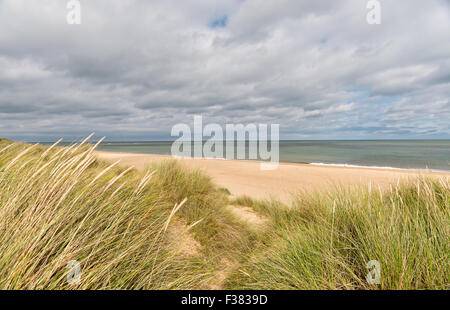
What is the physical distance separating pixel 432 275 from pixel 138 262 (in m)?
2.64

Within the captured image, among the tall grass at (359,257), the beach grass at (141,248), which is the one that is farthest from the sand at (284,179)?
the beach grass at (141,248)

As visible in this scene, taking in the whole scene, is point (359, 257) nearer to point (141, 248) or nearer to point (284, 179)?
point (141, 248)

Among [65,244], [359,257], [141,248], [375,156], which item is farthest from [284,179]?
[375,156]

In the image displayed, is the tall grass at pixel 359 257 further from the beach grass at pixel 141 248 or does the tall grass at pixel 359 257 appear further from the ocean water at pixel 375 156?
the ocean water at pixel 375 156

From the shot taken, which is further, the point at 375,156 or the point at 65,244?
the point at 375,156

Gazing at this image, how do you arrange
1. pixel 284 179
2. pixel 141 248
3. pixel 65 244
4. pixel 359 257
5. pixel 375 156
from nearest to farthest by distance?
1. pixel 65 244
2. pixel 359 257
3. pixel 141 248
4. pixel 284 179
5. pixel 375 156

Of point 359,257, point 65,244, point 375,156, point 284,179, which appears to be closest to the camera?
point 65,244

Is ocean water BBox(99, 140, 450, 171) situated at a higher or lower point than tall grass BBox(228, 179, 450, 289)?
lower

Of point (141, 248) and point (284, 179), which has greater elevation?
point (141, 248)

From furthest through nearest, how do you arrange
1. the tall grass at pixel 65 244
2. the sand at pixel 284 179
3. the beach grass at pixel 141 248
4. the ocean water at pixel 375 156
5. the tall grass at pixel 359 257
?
the ocean water at pixel 375 156 → the sand at pixel 284 179 → the tall grass at pixel 359 257 → the beach grass at pixel 141 248 → the tall grass at pixel 65 244

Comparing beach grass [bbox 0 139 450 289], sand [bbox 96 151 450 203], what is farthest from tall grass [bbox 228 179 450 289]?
sand [bbox 96 151 450 203]

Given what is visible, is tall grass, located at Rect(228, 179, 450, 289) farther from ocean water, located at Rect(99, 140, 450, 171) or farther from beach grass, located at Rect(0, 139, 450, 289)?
ocean water, located at Rect(99, 140, 450, 171)
